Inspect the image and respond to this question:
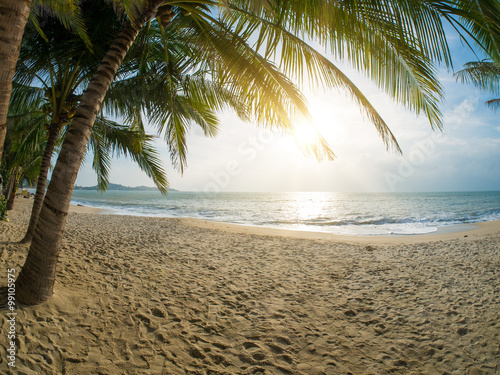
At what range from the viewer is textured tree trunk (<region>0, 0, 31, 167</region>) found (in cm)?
169

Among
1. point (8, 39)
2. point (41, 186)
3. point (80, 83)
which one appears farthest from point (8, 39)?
point (80, 83)

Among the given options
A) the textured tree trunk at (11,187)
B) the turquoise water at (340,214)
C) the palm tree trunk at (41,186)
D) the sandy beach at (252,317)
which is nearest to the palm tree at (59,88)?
the palm tree trunk at (41,186)

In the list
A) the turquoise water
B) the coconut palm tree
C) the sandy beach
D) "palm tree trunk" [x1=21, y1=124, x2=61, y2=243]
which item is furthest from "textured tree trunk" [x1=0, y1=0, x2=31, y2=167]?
the turquoise water

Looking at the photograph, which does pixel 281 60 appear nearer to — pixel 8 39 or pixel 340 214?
pixel 8 39

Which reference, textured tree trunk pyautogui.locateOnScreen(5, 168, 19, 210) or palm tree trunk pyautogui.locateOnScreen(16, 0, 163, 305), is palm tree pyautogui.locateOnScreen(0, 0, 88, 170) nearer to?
palm tree trunk pyautogui.locateOnScreen(16, 0, 163, 305)

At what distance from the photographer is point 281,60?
3.28m

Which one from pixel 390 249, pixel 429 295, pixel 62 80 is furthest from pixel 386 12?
pixel 390 249

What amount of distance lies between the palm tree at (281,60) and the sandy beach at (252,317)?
0.70 metres

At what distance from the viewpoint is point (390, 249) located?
7.02 meters

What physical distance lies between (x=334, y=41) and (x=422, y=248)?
6.67m

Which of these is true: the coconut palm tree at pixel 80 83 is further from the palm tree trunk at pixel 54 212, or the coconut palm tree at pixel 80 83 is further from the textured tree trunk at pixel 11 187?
the textured tree trunk at pixel 11 187

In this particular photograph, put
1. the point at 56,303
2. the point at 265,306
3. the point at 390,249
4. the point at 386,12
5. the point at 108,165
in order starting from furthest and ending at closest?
the point at 108,165 → the point at 390,249 → the point at 265,306 → the point at 56,303 → the point at 386,12

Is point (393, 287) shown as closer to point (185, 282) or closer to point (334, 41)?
point (185, 282)

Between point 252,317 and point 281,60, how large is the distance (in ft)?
10.6
